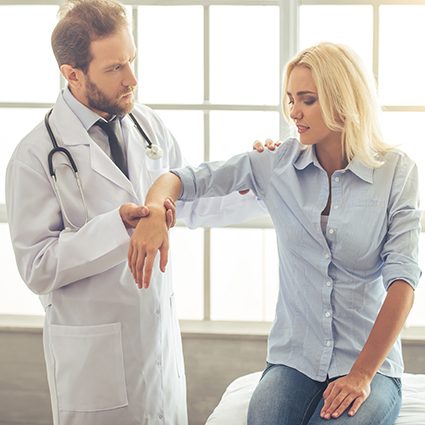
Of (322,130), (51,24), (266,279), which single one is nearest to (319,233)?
(322,130)

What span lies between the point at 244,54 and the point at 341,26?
0.35 metres

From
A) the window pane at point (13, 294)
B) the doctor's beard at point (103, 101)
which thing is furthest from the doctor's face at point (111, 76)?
the window pane at point (13, 294)

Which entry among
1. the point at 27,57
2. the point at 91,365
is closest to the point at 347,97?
the point at 91,365

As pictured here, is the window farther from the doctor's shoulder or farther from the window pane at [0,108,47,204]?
the doctor's shoulder

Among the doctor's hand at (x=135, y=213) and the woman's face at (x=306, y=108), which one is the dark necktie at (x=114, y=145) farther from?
the woman's face at (x=306, y=108)

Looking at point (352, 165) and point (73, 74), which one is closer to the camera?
point (352, 165)

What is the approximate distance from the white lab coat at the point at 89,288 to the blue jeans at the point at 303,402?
1.18 feet

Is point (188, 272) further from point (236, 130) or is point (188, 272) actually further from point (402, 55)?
point (402, 55)

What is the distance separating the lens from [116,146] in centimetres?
249

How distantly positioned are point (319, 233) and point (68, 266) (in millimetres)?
624

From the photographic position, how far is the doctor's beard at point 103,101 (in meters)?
2.42

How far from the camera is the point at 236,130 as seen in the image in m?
3.28

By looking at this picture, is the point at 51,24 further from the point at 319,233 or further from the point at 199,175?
the point at 319,233

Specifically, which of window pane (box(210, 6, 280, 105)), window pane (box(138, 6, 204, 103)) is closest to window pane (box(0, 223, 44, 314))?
window pane (box(138, 6, 204, 103))
